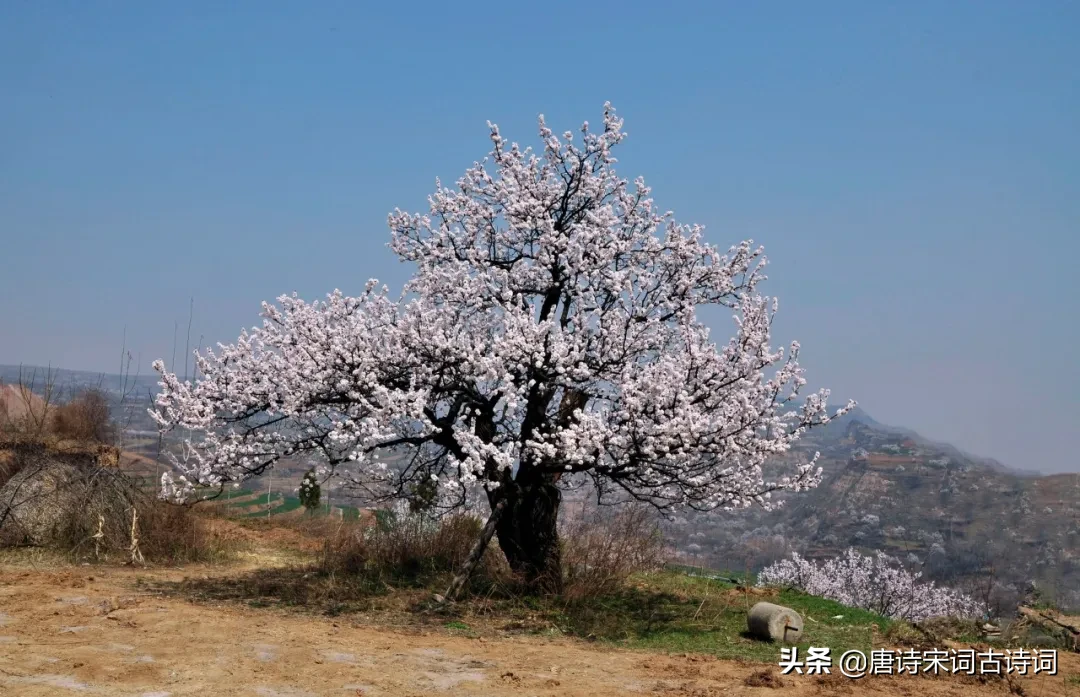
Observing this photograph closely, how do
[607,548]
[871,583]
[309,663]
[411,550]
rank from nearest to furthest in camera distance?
[309,663] < [607,548] < [411,550] < [871,583]

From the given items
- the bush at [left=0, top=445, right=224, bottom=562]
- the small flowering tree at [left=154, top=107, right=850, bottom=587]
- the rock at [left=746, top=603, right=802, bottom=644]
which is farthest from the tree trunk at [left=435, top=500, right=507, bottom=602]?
the bush at [left=0, top=445, right=224, bottom=562]

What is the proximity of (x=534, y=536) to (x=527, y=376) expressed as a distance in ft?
7.35

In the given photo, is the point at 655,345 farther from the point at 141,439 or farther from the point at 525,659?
the point at 141,439

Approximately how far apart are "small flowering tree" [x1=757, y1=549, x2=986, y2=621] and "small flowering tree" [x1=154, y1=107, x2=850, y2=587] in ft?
40.5

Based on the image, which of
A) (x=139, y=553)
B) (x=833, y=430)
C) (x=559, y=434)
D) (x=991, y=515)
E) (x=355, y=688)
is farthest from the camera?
(x=833, y=430)

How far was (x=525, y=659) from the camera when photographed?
9023 mm

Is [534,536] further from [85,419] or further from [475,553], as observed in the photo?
[85,419]

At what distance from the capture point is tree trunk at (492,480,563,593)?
11.9 metres

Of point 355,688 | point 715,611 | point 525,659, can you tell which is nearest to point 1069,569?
point 715,611

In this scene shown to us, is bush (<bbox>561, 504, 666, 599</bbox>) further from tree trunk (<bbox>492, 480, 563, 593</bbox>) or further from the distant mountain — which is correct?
the distant mountain

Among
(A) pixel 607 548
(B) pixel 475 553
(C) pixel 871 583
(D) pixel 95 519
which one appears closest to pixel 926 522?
(C) pixel 871 583

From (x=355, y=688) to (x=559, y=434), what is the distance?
4028 mm

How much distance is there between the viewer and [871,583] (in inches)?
997

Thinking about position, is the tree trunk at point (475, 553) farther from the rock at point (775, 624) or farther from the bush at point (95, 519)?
the bush at point (95, 519)
